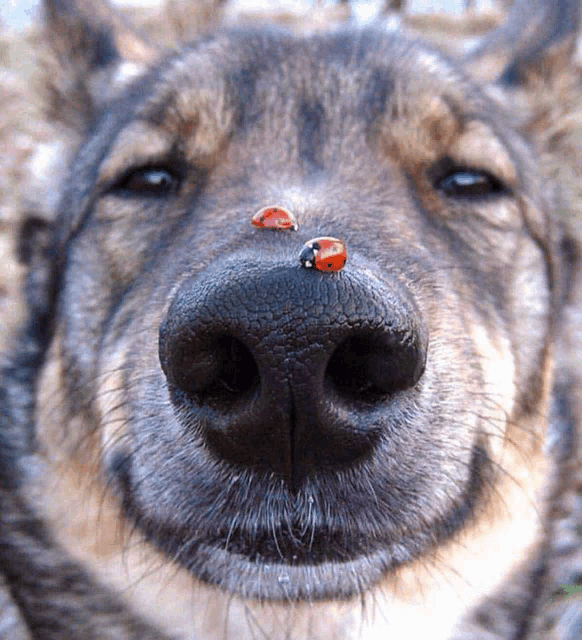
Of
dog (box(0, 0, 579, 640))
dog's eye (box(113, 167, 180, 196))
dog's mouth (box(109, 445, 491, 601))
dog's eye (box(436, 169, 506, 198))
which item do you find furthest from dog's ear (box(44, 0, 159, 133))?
dog's mouth (box(109, 445, 491, 601))

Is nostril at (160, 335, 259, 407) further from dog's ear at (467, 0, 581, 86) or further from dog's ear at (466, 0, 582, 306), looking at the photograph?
dog's ear at (467, 0, 581, 86)

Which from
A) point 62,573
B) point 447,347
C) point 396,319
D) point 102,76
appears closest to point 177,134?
point 102,76

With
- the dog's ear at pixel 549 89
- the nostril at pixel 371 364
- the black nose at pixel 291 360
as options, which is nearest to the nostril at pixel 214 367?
the black nose at pixel 291 360

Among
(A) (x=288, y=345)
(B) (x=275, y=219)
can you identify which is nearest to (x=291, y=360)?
(A) (x=288, y=345)

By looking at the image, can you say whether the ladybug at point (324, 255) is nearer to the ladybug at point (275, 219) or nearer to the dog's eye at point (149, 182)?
the ladybug at point (275, 219)

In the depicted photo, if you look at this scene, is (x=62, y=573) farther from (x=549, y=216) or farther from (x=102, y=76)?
(x=549, y=216)
